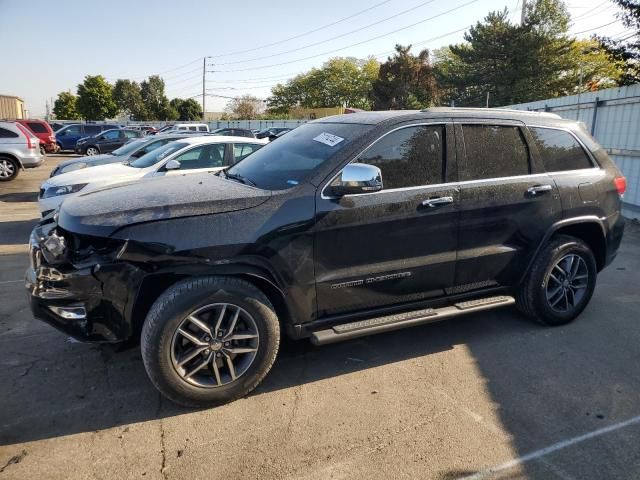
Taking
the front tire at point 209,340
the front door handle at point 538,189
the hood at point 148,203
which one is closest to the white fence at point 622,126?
the front door handle at point 538,189

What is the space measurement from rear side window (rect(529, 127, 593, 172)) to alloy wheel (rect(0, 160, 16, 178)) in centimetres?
1580

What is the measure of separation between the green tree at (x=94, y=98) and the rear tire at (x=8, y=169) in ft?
160

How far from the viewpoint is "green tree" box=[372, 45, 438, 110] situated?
5878cm

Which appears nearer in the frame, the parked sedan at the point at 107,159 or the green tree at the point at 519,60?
the parked sedan at the point at 107,159

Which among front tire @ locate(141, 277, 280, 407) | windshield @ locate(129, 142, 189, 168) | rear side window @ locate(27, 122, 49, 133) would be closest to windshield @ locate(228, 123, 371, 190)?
front tire @ locate(141, 277, 280, 407)

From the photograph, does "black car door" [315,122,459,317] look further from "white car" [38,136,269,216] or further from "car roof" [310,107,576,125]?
"white car" [38,136,269,216]

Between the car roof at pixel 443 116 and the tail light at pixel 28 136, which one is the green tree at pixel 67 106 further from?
the car roof at pixel 443 116

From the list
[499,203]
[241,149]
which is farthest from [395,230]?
[241,149]

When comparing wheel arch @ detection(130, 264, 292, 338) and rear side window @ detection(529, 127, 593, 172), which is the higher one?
rear side window @ detection(529, 127, 593, 172)

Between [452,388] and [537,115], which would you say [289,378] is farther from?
[537,115]

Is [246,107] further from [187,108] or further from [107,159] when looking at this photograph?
[107,159]

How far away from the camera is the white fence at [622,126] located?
925 cm

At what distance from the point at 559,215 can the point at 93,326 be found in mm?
3797

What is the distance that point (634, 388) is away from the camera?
3.44 meters
